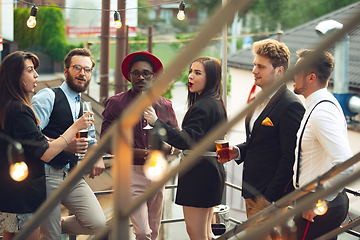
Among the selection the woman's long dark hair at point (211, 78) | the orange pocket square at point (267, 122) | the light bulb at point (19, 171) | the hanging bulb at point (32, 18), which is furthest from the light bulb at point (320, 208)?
the hanging bulb at point (32, 18)

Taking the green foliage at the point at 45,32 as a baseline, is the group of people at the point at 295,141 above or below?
below

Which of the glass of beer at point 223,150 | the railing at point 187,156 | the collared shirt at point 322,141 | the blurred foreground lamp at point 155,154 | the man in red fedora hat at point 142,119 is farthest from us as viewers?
the man in red fedora hat at point 142,119

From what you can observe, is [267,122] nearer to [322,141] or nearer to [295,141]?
[295,141]

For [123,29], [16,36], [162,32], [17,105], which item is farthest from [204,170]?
[162,32]

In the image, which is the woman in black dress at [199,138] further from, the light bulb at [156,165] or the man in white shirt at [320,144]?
the man in white shirt at [320,144]

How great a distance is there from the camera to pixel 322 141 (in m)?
1.88

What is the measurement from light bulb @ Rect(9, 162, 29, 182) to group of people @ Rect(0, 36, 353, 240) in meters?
0.03

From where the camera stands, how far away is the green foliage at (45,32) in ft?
24.0

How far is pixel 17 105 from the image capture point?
2061mm

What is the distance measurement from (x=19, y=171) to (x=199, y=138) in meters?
1.04

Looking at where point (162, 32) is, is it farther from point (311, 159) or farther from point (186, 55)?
point (186, 55)

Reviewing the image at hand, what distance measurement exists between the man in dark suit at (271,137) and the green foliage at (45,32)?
5.64 meters

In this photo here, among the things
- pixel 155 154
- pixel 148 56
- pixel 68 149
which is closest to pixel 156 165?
pixel 155 154

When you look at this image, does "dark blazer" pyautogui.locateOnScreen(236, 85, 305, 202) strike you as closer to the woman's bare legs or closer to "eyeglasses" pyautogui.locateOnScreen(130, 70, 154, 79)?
the woman's bare legs
